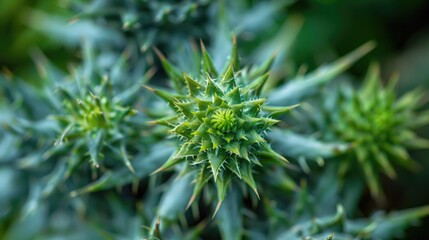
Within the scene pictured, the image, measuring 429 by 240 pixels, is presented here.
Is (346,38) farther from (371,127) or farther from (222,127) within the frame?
(222,127)

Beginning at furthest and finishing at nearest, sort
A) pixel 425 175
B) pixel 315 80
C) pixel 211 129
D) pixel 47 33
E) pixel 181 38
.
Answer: pixel 425 175, pixel 47 33, pixel 181 38, pixel 315 80, pixel 211 129

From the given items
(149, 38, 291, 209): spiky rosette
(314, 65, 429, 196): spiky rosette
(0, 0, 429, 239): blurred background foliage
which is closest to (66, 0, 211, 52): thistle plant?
(149, 38, 291, 209): spiky rosette

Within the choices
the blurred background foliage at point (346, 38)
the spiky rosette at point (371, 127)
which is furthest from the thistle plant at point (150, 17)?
the blurred background foliage at point (346, 38)

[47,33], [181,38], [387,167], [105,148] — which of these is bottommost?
[387,167]

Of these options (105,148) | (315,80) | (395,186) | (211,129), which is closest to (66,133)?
(105,148)

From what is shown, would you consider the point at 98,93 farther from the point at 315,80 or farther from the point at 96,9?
the point at 315,80

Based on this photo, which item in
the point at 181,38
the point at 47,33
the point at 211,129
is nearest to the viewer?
the point at 211,129

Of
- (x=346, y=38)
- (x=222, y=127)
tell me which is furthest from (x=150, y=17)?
(x=346, y=38)
